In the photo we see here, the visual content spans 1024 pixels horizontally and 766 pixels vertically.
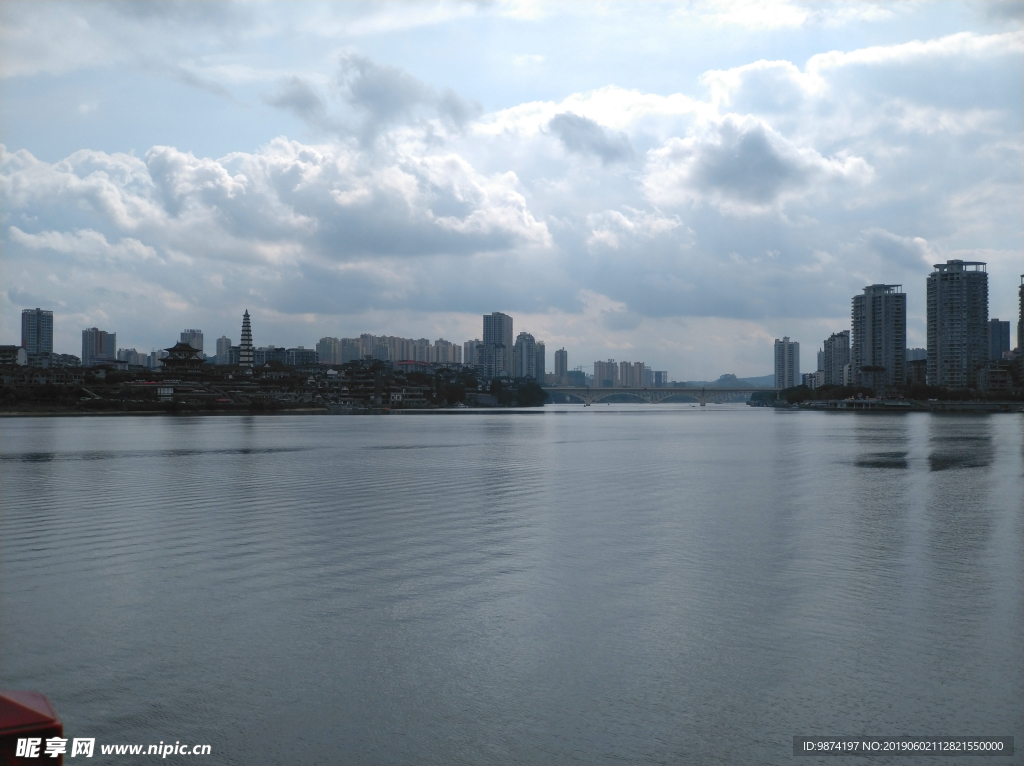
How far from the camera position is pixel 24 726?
8.20 ft

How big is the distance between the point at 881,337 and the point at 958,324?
1751 cm

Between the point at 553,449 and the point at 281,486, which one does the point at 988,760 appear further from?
the point at 553,449

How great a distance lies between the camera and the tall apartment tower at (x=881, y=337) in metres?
167

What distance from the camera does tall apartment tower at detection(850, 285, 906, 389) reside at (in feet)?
549

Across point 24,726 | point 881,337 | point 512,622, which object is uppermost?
point 881,337

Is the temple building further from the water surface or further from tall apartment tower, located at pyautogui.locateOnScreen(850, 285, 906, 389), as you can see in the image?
tall apartment tower, located at pyautogui.locateOnScreen(850, 285, 906, 389)

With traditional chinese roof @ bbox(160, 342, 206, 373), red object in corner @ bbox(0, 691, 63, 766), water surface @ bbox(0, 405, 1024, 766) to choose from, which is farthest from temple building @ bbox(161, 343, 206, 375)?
red object in corner @ bbox(0, 691, 63, 766)

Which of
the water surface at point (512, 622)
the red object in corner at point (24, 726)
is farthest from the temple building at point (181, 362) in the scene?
the red object in corner at point (24, 726)

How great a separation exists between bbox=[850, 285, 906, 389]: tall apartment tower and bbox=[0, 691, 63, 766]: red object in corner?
175m

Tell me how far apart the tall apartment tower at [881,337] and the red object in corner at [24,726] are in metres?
175

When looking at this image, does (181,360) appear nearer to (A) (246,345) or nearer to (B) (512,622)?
(A) (246,345)

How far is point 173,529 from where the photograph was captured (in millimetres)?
13836

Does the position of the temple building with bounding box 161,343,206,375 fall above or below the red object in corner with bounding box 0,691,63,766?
above

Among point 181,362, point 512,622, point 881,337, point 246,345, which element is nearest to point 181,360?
point 181,362
